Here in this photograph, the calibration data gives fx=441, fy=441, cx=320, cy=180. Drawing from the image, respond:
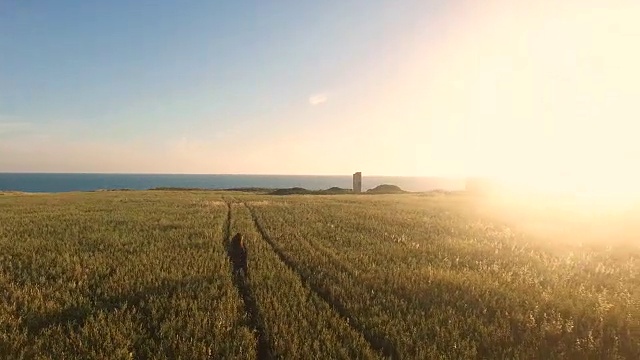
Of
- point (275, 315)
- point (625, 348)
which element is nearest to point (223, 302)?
point (275, 315)

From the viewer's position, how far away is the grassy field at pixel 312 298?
24.1ft

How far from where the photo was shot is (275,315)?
852 cm

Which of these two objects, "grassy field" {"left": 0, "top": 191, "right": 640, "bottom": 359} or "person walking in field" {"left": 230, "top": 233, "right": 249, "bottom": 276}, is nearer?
"grassy field" {"left": 0, "top": 191, "right": 640, "bottom": 359}

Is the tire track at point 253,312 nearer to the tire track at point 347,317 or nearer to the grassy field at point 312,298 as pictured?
the grassy field at point 312,298

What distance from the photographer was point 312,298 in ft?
31.8

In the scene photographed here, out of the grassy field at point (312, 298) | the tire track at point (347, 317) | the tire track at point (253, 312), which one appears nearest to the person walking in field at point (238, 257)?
the tire track at point (253, 312)

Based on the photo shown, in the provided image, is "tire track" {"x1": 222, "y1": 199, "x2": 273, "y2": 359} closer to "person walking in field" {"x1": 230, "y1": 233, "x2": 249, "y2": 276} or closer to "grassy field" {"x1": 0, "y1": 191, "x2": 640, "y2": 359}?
"grassy field" {"x1": 0, "y1": 191, "x2": 640, "y2": 359}

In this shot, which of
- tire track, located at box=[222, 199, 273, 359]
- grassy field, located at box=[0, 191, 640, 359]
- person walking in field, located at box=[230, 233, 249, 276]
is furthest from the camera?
person walking in field, located at box=[230, 233, 249, 276]

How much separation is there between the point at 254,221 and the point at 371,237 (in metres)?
8.35

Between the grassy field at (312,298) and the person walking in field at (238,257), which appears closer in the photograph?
the grassy field at (312,298)

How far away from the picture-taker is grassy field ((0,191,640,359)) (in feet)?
24.1

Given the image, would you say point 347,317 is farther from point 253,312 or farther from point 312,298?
point 253,312

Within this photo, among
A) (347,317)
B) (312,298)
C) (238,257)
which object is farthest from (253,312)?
(238,257)

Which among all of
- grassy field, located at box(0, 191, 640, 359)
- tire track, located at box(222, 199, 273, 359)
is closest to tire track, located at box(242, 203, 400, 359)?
grassy field, located at box(0, 191, 640, 359)
